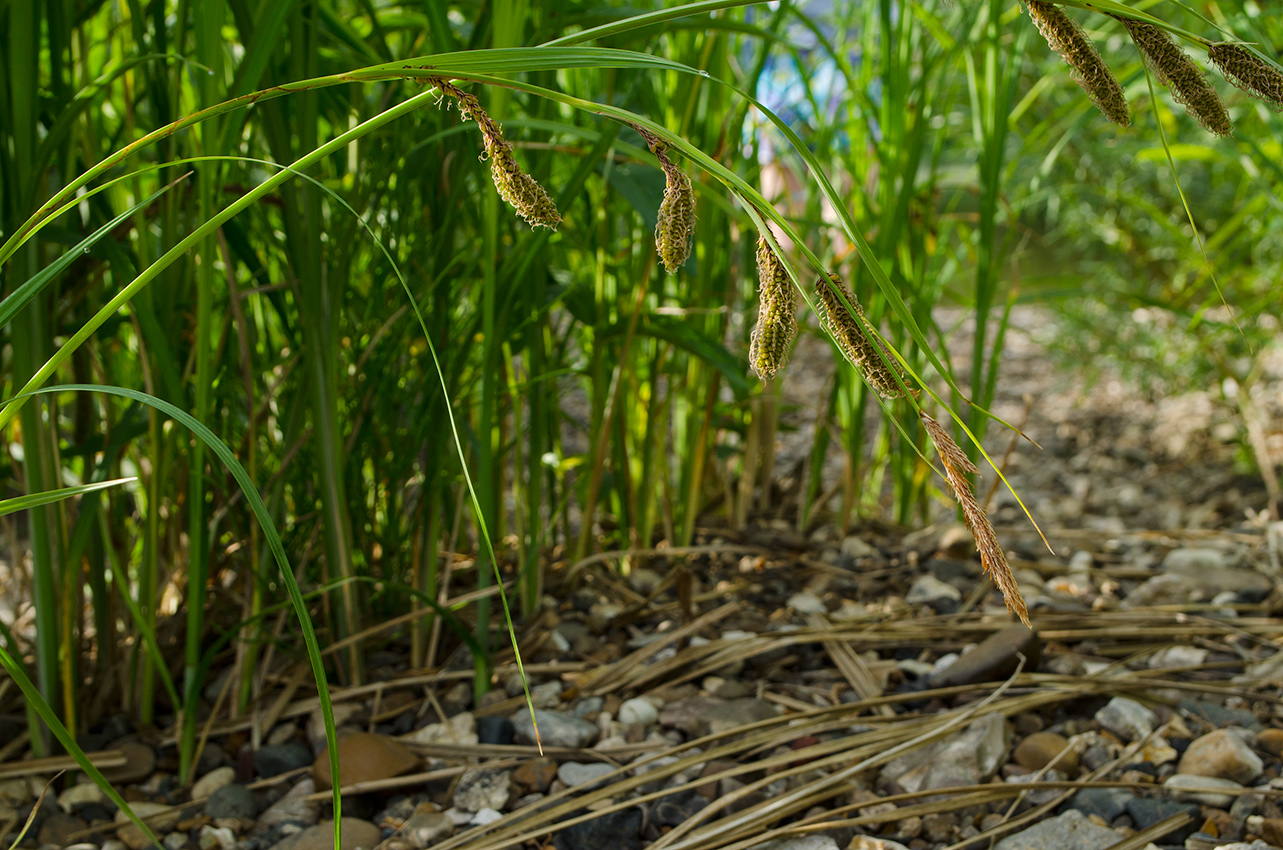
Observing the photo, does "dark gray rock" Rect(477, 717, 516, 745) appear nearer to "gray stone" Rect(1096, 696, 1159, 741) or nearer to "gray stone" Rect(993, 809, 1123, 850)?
"gray stone" Rect(993, 809, 1123, 850)

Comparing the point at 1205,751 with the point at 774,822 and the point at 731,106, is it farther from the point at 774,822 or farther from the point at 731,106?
the point at 731,106

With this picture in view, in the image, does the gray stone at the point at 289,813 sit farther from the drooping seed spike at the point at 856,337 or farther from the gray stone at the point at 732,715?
the drooping seed spike at the point at 856,337

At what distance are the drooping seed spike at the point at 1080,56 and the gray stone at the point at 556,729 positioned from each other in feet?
2.31

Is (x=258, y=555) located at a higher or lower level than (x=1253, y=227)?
lower

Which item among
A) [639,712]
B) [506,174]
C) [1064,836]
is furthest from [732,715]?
[506,174]

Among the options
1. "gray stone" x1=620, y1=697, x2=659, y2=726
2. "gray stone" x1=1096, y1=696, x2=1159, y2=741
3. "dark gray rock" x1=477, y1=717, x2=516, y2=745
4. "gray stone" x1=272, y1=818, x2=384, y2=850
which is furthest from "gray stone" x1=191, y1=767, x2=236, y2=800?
"gray stone" x1=1096, y1=696, x2=1159, y2=741

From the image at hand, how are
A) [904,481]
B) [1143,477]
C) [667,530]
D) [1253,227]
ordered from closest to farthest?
[667,530]
[904,481]
[1253,227]
[1143,477]

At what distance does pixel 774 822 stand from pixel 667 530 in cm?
55

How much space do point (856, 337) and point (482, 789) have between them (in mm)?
614

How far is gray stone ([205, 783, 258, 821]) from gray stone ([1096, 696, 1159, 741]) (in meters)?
0.79

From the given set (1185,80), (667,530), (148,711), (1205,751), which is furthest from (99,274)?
(1205,751)

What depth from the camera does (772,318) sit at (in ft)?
1.34

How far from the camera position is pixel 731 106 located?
135 cm

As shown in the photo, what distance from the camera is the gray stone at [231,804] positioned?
0.83m
